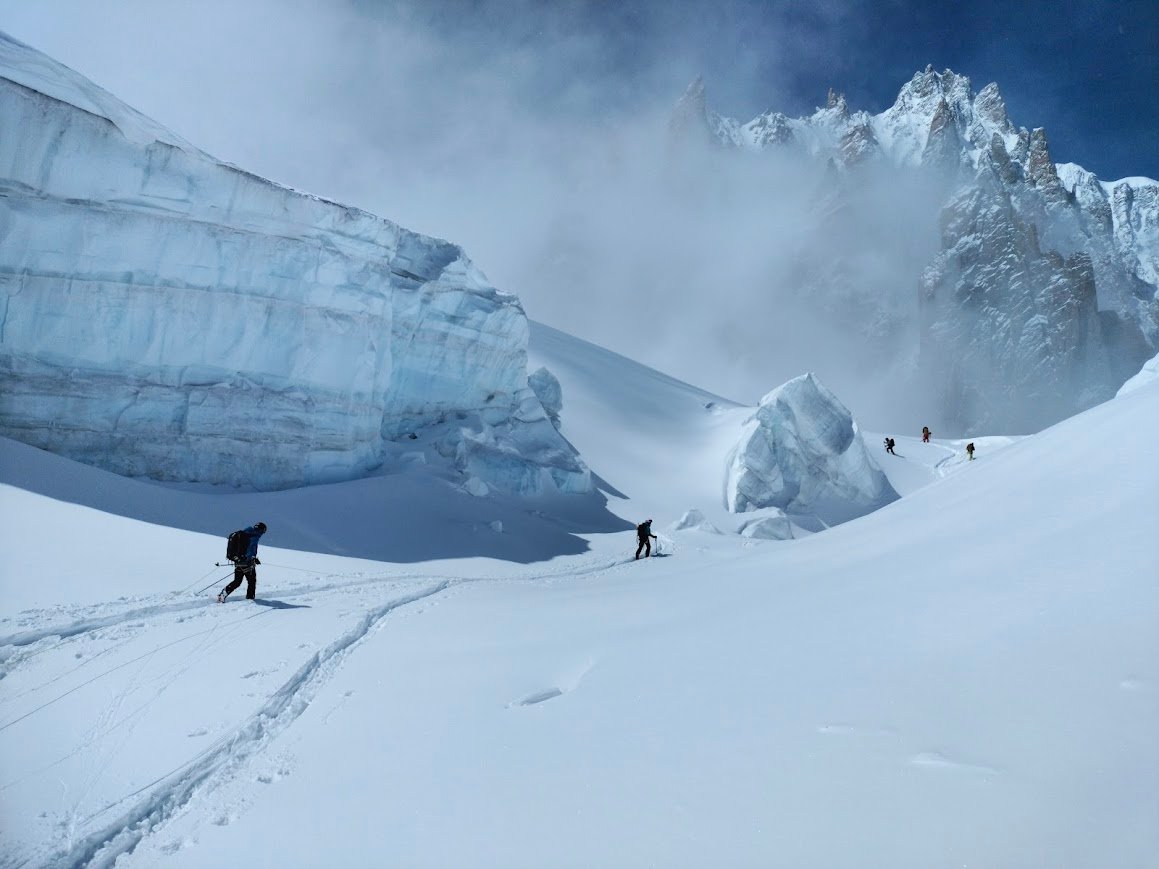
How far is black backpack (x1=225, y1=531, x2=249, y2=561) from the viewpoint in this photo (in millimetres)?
8664

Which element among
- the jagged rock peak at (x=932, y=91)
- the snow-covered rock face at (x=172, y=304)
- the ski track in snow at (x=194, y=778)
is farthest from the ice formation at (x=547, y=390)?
the jagged rock peak at (x=932, y=91)

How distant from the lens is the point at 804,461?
25531mm

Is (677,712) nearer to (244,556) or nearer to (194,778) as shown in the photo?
(194,778)

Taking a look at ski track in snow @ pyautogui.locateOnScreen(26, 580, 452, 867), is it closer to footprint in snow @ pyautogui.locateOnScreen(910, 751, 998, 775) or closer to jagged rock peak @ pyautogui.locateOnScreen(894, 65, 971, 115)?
footprint in snow @ pyautogui.locateOnScreen(910, 751, 998, 775)

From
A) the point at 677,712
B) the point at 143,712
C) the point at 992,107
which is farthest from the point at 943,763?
the point at 992,107

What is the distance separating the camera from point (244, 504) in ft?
45.5

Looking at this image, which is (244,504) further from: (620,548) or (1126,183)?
(1126,183)

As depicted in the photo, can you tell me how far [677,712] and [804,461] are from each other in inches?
935

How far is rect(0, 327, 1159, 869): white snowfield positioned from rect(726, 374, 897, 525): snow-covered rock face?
16667 mm

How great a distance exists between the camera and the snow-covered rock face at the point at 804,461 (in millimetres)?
24234

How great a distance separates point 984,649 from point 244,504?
46.7 ft

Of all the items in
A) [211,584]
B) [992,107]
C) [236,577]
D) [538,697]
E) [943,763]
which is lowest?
[211,584]

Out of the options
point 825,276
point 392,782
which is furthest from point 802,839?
point 825,276

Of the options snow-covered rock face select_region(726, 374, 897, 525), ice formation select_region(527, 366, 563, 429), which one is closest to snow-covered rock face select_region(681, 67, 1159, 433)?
snow-covered rock face select_region(726, 374, 897, 525)
